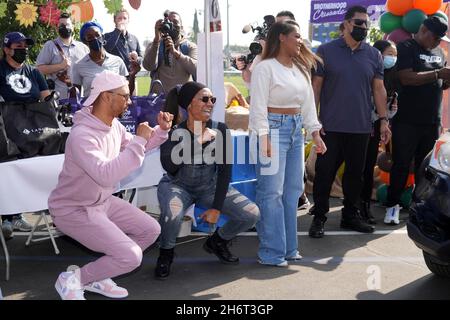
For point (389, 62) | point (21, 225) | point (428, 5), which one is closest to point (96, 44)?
point (21, 225)

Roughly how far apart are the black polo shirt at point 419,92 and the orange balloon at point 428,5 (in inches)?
35.7

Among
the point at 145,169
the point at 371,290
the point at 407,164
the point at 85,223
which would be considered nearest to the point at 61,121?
the point at 145,169

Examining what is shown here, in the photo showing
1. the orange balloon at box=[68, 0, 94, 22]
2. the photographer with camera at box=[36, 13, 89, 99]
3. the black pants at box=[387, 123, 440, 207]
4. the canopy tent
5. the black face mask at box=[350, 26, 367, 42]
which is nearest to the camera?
the black face mask at box=[350, 26, 367, 42]

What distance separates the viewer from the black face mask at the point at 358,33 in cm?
533

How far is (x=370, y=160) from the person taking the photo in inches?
242

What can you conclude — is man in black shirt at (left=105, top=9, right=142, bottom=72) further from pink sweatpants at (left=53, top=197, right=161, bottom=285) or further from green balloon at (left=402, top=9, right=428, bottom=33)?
pink sweatpants at (left=53, top=197, right=161, bottom=285)

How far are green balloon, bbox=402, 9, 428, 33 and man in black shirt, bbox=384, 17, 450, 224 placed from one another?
0.83 meters

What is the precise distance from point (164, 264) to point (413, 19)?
13.5ft

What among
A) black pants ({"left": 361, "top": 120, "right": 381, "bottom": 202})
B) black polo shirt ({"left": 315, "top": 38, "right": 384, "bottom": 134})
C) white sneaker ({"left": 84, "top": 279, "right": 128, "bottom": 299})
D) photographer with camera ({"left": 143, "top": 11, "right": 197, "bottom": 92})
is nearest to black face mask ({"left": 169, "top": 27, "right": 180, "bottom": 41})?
photographer with camera ({"left": 143, "top": 11, "right": 197, "bottom": 92})

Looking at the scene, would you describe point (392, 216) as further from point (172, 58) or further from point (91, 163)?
point (91, 163)

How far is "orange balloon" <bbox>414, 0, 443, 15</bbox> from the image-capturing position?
6.62 metres

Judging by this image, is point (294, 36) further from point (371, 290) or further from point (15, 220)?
point (15, 220)

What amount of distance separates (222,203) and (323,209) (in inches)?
57.5
